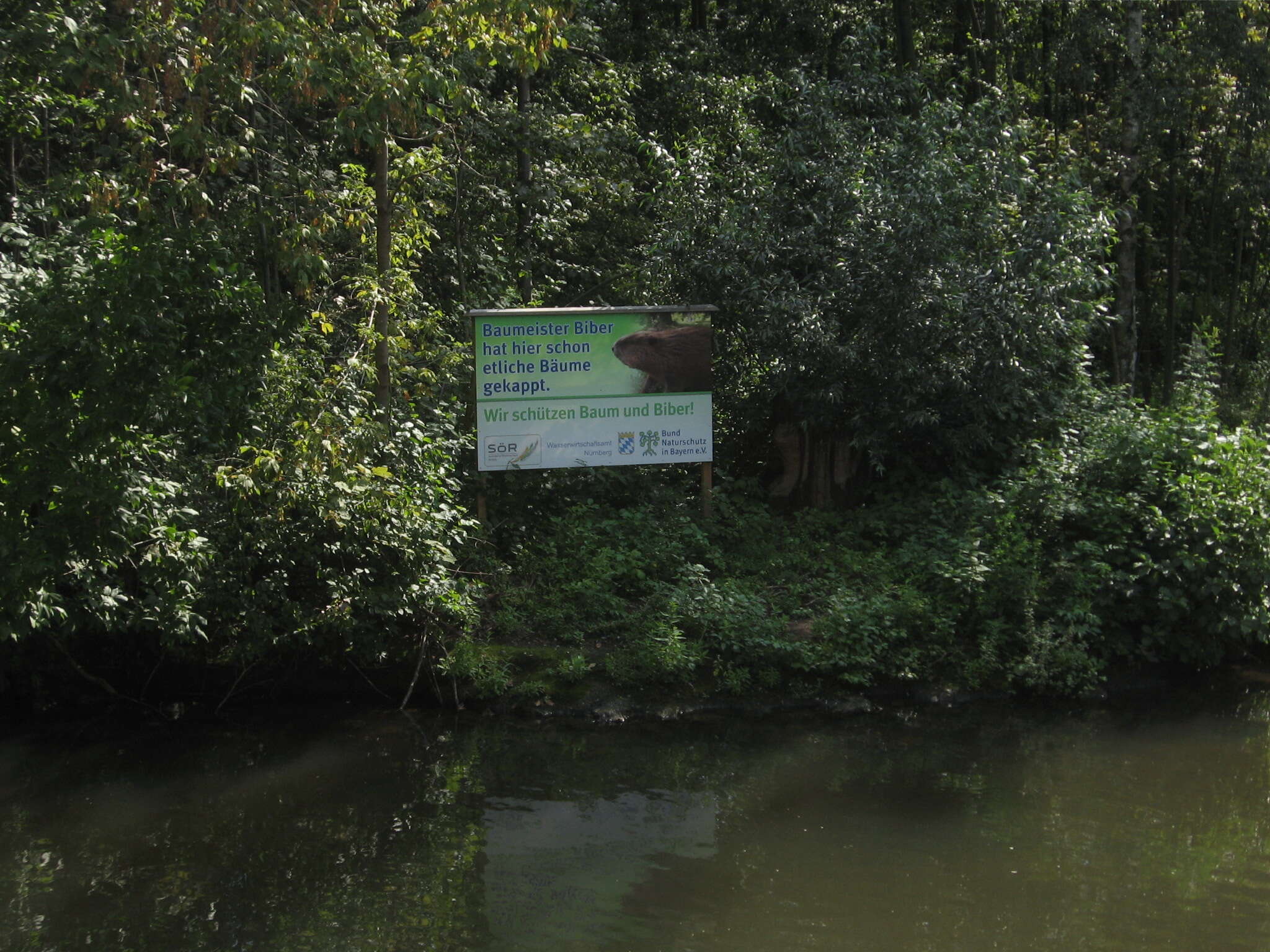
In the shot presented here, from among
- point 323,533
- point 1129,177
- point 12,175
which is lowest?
point 323,533

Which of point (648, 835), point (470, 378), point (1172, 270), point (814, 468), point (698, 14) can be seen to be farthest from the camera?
point (1172, 270)

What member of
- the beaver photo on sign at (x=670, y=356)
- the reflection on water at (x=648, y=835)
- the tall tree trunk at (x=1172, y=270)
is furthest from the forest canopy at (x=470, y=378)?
the tall tree trunk at (x=1172, y=270)

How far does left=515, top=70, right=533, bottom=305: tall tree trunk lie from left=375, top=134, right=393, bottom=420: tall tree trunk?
3.10 meters

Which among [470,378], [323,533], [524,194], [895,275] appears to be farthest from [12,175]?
[895,275]

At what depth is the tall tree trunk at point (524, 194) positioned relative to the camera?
1287 cm

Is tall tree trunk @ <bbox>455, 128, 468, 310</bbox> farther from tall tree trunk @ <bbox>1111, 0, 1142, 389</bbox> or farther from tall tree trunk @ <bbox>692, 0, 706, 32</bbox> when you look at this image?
tall tree trunk @ <bbox>1111, 0, 1142, 389</bbox>

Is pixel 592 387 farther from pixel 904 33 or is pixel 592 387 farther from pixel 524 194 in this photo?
pixel 904 33

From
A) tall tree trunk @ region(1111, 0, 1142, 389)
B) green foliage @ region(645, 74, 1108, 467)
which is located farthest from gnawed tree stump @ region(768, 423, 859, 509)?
tall tree trunk @ region(1111, 0, 1142, 389)

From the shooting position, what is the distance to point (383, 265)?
9711mm

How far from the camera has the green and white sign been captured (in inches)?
409

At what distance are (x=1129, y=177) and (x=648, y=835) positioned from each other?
39.8 feet

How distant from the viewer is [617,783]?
7586 millimetres

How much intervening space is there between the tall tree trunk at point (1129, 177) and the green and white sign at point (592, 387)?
6807mm

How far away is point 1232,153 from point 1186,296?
16.4 feet
